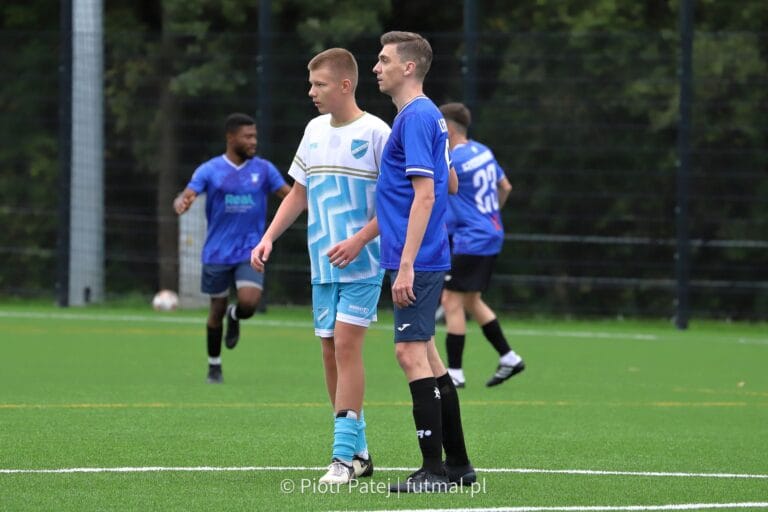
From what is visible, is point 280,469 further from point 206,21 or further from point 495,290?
point 206,21

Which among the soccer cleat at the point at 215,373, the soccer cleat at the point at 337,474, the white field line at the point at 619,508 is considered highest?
the white field line at the point at 619,508

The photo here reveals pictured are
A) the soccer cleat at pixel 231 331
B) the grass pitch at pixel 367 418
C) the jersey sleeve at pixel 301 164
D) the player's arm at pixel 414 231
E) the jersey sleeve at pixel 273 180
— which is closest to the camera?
the player's arm at pixel 414 231

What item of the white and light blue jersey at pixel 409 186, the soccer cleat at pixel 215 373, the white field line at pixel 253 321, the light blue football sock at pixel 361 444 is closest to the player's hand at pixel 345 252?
the white and light blue jersey at pixel 409 186

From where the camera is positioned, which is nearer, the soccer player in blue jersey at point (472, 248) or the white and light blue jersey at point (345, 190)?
the white and light blue jersey at point (345, 190)

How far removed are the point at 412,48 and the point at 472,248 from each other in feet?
17.7

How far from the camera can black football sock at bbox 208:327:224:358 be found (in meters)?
12.1

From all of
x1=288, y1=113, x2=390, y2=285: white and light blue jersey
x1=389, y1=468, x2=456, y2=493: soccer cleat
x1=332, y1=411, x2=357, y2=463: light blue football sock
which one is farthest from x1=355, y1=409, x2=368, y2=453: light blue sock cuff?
x1=288, y1=113, x2=390, y2=285: white and light blue jersey

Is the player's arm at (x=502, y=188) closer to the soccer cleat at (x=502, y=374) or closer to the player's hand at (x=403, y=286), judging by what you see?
the soccer cleat at (x=502, y=374)

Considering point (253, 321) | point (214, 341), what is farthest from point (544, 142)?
point (214, 341)

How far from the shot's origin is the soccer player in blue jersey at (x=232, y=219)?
40.0ft

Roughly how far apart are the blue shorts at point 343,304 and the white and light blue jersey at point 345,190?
0.14 ft

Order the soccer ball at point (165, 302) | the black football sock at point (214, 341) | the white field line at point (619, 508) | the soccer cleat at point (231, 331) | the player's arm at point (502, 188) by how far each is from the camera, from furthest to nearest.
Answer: the soccer ball at point (165, 302) < the player's arm at point (502, 188) < the soccer cleat at point (231, 331) < the black football sock at point (214, 341) < the white field line at point (619, 508)

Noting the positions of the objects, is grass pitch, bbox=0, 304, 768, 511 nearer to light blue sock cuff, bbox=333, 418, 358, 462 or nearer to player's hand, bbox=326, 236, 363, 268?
light blue sock cuff, bbox=333, 418, 358, 462

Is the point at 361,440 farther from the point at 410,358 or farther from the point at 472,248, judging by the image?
the point at 472,248
